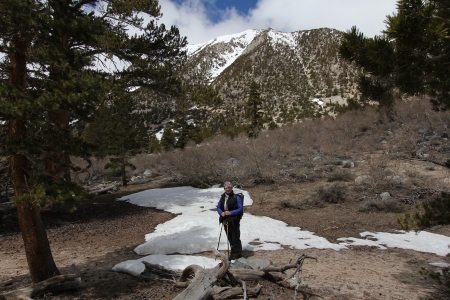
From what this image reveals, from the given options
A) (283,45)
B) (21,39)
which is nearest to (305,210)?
(21,39)

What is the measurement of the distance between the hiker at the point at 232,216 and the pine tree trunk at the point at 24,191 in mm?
3075

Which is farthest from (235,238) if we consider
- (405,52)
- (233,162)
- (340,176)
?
(233,162)

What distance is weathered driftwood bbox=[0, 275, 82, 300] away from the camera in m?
3.88

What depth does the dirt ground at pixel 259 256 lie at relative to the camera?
179 inches

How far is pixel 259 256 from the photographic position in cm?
636

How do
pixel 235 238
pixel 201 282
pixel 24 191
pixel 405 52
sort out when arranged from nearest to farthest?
pixel 405 52 < pixel 201 282 < pixel 24 191 < pixel 235 238

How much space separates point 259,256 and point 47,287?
3.95 m

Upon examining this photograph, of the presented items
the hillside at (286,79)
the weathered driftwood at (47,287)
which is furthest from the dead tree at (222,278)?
the hillside at (286,79)

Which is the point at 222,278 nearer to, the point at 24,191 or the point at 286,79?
the point at 24,191

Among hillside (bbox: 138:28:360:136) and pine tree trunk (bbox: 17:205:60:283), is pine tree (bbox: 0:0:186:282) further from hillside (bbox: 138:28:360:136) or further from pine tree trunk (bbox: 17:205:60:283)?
hillside (bbox: 138:28:360:136)

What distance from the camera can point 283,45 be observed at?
102 metres

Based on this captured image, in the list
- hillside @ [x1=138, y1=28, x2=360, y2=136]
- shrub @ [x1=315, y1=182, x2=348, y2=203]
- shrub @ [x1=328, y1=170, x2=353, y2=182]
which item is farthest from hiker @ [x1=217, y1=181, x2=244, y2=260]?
hillside @ [x1=138, y1=28, x2=360, y2=136]

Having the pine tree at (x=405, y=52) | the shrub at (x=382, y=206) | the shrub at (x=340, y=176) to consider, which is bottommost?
the shrub at (x=382, y=206)

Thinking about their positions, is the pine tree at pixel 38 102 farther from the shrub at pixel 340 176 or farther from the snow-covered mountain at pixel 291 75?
the snow-covered mountain at pixel 291 75
